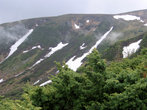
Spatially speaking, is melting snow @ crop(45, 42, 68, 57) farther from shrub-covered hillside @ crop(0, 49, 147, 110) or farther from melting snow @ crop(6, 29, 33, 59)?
shrub-covered hillside @ crop(0, 49, 147, 110)

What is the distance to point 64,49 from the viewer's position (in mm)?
111188

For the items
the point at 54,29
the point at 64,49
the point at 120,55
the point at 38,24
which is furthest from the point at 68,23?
the point at 120,55

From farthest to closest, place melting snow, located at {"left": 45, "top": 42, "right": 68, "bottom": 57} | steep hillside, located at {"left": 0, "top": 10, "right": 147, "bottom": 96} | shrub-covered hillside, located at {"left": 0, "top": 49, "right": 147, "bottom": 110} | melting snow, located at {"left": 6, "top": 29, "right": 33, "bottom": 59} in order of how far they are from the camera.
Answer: melting snow, located at {"left": 6, "top": 29, "right": 33, "bottom": 59} < melting snow, located at {"left": 45, "top": 42, "right": 68, "bottom": 57} < steep hillside, located at {"left": 0, "top": 10, "right": 147, "bottom": 96} < shrub-covered hillside, located at {"left": 0, "top": 49, "right": 147, "bottom": 110}

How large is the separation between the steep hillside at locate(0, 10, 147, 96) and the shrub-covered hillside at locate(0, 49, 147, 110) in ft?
179

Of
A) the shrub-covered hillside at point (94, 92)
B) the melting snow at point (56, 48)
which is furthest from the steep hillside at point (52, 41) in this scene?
the shrub-covered hillside at point (94, 92)

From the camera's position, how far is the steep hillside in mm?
87250

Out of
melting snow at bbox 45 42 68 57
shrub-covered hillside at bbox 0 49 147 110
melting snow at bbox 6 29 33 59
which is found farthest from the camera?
melting snow at bbox 6 29 33 59

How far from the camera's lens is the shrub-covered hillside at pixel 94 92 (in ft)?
27.8

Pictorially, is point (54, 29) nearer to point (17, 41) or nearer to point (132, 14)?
point (17, 41)

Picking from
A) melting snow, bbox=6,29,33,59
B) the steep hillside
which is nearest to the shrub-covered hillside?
the steep hillside

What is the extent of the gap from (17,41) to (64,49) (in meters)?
44.9

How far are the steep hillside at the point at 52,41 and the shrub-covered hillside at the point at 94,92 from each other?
54.5m

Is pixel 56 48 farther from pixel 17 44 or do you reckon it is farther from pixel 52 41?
pixel 17 44

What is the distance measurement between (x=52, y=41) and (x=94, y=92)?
118615 millimetres
